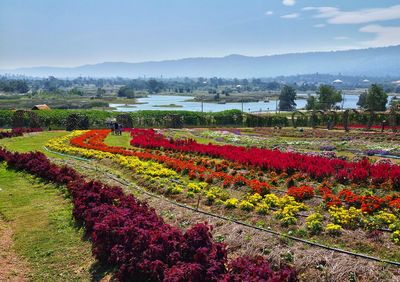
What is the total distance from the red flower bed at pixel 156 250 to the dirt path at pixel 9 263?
1.88 metres

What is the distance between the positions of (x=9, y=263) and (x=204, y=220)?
5377 mm

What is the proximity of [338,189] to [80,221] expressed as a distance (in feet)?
30.0

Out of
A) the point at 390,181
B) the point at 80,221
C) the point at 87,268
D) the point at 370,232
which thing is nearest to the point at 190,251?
the point at 87,268

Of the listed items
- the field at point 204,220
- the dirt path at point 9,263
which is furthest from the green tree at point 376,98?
the dirt path at point 9,263

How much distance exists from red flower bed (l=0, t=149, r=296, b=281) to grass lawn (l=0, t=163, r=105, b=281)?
603mm

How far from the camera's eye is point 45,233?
12.1 metres

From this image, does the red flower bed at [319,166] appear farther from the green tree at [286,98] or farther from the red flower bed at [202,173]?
the green tree at [286,98]

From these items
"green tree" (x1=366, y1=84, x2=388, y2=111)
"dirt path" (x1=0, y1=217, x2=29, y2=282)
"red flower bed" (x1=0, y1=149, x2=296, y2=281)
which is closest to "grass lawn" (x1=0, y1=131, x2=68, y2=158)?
"dirt path" (x1=0, y1=217, x2=29, y2=282)

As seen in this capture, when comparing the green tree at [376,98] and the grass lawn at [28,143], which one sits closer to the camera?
the grass lawn at [28,143]

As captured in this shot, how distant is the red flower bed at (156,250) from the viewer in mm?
7707

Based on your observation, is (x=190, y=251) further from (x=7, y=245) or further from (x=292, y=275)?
(x=7, y=245)

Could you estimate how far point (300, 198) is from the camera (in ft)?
42.4

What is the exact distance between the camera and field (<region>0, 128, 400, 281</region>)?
837 centimetres

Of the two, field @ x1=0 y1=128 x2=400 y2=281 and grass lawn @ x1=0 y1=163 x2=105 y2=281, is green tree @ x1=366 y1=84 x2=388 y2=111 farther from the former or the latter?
grass lawn @ x1=0 y1=163 x2=105 y2=281
